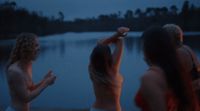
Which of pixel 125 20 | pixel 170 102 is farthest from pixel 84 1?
pixel 170 102

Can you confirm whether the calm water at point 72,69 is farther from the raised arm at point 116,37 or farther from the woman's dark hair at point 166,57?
→ the woman's dark hair at point 166,57

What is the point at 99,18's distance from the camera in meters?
5.77

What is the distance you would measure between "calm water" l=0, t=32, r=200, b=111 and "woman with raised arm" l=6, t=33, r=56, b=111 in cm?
229

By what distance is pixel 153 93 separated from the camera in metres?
2.20

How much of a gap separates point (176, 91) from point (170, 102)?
0.07 metres

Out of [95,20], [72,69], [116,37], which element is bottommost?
[72,69]

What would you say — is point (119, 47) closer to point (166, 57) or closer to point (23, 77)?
point (23, 77)

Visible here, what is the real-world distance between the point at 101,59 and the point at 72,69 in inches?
97.2

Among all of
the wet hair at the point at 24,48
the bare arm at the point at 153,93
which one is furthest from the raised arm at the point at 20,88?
the bare arm at the point at 153,93

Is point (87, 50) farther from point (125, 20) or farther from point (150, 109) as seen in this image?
point (150, 109)

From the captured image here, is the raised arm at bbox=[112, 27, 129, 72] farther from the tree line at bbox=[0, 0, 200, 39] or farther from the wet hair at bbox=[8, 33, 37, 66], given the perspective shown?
the tree line at bbox=[0, 0, 200, 39]

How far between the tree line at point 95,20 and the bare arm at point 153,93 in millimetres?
3298

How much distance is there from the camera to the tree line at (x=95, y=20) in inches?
215

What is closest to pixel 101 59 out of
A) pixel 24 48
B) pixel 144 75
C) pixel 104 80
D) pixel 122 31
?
pixel 104 80
